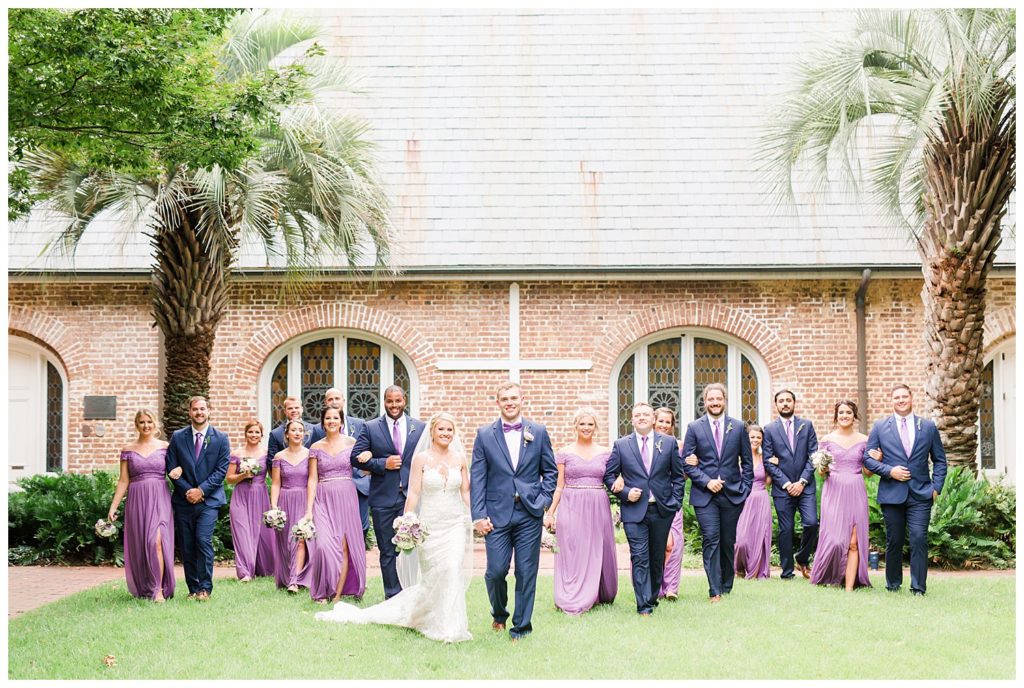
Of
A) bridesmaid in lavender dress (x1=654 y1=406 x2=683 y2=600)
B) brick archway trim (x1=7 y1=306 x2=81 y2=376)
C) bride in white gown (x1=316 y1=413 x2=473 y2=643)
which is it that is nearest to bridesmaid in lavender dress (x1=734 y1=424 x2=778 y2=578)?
bridesmaid in lavender dress (x1=654 y1=406 x2=683 y2=600)

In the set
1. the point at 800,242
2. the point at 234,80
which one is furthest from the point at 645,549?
the point at 800,242

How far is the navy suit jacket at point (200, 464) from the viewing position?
9.73 m

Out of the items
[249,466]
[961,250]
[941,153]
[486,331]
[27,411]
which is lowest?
[249,466]

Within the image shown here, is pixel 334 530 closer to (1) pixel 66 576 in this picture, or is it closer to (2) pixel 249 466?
(2) pixel 249 466

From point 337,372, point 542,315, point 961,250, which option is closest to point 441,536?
point 961,250

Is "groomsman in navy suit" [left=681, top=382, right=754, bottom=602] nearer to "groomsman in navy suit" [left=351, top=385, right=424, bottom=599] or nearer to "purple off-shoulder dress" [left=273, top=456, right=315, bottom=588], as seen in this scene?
"groomsman in navy suit" [left=351, top=385, right=424, bottom=599]

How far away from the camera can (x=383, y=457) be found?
945 cm

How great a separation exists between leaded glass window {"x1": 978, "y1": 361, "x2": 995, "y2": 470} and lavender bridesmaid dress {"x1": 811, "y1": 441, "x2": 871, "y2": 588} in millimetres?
7469

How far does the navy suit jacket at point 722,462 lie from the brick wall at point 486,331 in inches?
259

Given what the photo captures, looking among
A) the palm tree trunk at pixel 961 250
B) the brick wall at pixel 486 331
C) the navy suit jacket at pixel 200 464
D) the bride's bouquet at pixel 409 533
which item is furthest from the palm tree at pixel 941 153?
the navy suit jacket at pixel 200 464

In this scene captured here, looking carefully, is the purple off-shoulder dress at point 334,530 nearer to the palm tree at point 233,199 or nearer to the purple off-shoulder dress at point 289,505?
the purple off-shoulder dress at point 289,505

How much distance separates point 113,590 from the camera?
10195mm

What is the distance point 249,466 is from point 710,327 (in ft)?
26.1

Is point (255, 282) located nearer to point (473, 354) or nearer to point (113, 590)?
point (473, 354)
